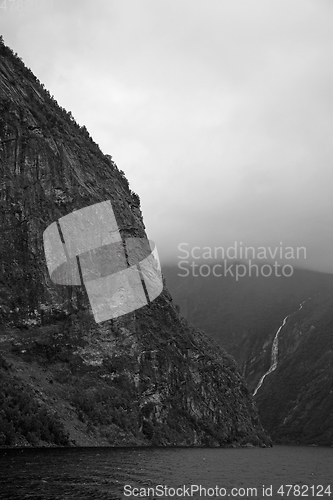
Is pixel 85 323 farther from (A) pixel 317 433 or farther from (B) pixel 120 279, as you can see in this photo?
(A) pixel 317 433

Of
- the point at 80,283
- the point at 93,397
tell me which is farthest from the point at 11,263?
the point at 93,397

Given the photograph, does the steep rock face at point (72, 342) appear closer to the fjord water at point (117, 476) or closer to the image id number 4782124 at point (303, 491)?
the fjord water at point (117, 476)

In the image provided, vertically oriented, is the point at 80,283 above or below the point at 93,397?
above
